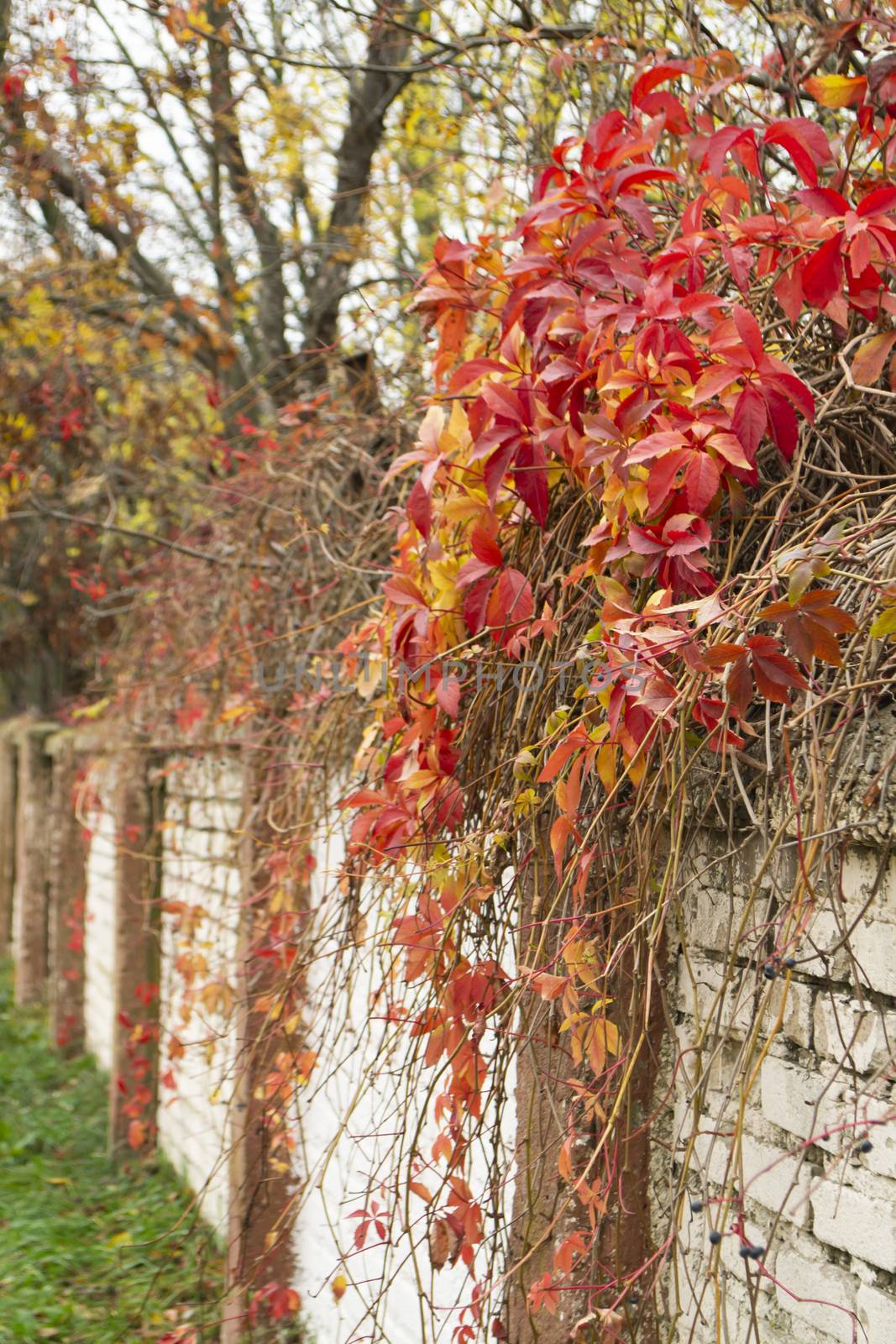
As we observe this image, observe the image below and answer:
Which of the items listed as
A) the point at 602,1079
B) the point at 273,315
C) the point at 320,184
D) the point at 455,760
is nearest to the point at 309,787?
the point at 455,760

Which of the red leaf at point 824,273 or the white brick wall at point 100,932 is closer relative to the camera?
the red leaf at point 824,273

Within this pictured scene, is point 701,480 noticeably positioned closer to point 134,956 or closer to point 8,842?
point 134,956

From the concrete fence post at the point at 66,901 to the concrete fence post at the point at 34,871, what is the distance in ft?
2.50

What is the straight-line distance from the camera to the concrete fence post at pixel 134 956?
5.65 metres

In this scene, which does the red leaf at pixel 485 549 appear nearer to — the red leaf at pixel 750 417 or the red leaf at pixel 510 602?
the red leaf at pixel 510 602

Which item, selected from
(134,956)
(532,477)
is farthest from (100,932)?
(532,477)

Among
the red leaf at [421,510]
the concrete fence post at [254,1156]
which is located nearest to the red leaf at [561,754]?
the red leaf at [421,510]

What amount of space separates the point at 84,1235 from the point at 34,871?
462cm

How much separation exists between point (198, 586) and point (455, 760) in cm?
304

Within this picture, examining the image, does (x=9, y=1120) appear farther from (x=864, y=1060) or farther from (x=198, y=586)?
(x=864, y=1060)

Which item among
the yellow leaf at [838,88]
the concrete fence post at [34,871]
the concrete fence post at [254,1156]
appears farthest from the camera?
the concrete fence post at [34,871]

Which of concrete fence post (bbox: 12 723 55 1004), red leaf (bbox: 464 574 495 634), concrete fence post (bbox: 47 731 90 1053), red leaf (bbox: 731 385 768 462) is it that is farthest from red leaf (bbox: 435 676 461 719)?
concrete fence post (bbox: 12 723 55 1004)

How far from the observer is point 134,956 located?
235 inches

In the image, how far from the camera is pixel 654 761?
193 cm
